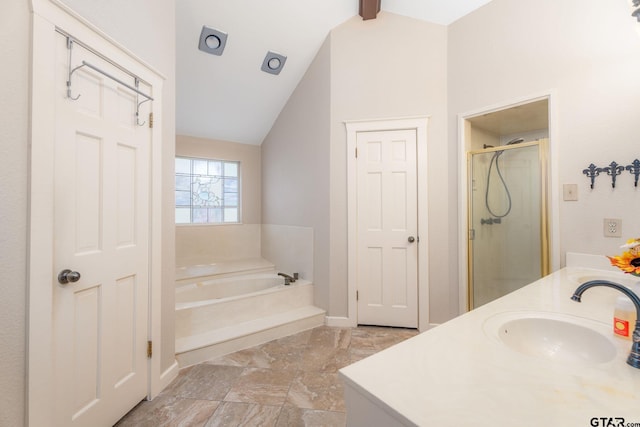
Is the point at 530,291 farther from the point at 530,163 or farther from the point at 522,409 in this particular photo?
the point at 530,163

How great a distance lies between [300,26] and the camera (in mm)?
2680

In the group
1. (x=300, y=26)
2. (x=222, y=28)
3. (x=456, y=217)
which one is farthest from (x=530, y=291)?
(x=222, y=28)

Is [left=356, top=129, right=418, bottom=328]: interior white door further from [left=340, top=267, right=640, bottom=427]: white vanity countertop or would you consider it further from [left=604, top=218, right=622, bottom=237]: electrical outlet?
[left=340, top=267, right=640, bottom=427]: white vanity countertop

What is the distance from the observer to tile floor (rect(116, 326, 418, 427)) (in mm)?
1519

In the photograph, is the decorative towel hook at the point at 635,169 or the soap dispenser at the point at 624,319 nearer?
the soap dispenser at the point at 624,319

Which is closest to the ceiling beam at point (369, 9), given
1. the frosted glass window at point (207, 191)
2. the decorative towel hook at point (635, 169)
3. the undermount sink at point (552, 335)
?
the decorative towel hook at point (635, 169)

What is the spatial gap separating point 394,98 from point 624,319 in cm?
230

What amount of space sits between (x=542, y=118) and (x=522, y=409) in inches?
118

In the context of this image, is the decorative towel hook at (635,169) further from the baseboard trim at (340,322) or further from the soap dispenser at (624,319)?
the baseboard trim at (340,322)

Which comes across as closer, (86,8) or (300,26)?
(86,8)

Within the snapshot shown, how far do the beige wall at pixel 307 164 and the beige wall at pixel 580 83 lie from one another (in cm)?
151

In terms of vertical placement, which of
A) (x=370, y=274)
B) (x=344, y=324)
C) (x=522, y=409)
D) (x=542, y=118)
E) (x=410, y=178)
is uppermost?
(x=542, y=118)

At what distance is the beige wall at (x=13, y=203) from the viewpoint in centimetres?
98

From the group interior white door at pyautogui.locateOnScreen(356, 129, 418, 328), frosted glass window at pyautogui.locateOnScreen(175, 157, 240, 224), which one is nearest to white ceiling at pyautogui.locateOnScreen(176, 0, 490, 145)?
frosted glass window at pyautogui.locateOnScreen(175, 157, 240, 224)
